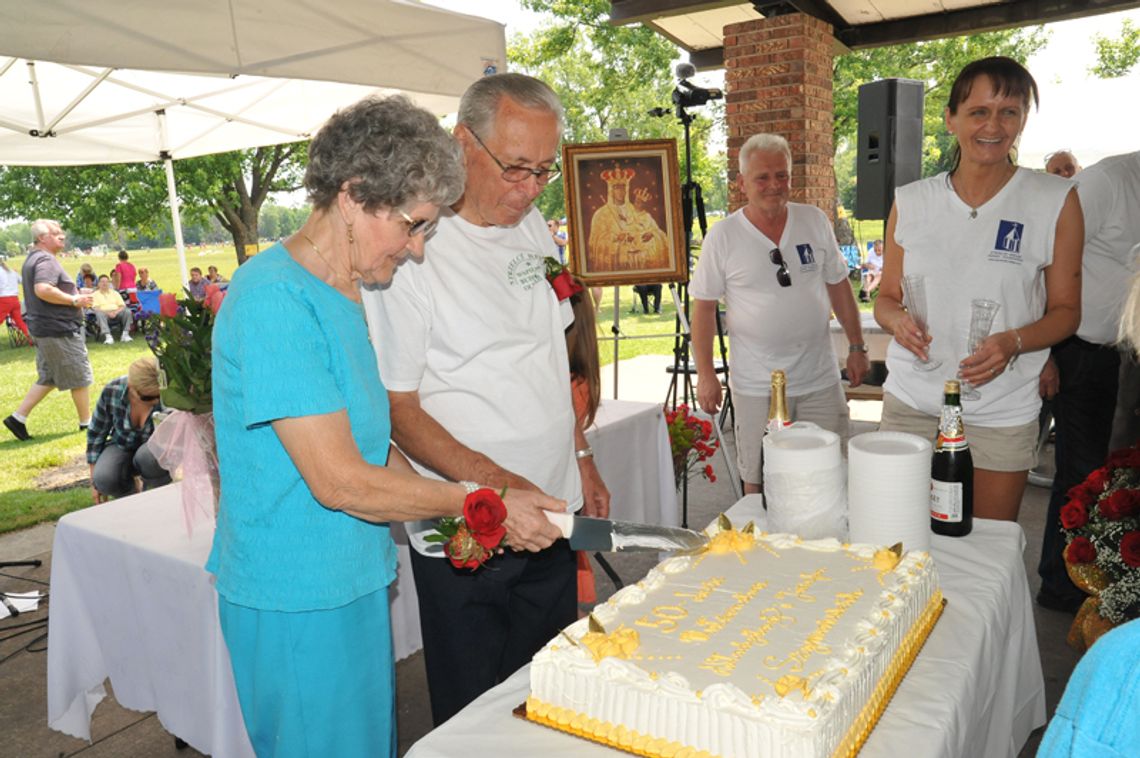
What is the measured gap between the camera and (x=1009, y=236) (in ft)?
7.19

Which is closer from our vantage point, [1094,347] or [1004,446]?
[1004,446]

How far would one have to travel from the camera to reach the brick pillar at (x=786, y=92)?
6.44 metres

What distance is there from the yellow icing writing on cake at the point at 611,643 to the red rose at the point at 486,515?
24 centimetres

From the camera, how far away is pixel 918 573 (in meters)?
1.41

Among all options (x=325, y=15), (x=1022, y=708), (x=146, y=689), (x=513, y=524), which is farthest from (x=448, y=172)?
(x=325, y=15)

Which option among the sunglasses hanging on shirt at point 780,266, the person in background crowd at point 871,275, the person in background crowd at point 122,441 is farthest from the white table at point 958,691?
the person in background crowd at point 871,275

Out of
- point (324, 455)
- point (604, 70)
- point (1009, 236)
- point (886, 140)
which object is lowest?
point (324, 455)

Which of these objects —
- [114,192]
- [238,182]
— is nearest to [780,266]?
[114,192]

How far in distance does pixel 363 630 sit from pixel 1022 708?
1.37m

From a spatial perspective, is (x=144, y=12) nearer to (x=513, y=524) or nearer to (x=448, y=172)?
(x=448, y=172)

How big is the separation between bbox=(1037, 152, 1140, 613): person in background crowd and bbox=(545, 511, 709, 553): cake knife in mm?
2428

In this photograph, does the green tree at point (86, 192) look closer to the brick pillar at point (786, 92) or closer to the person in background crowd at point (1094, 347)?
the brick pillar at point (786, 92)

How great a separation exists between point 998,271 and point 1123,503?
0.73 metres

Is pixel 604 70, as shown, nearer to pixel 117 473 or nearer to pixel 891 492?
pixel 117 473
